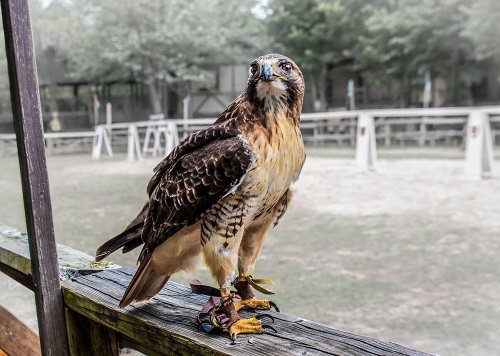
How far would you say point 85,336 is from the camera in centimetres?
114

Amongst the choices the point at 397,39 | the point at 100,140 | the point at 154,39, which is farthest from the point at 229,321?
the point at 397,39

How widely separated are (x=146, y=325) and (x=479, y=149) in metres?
6.06

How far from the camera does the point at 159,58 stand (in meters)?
10.8

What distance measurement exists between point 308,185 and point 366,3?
780cm

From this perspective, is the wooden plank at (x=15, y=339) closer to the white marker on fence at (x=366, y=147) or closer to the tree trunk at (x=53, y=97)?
the tree trunk at (x=53, y=97)

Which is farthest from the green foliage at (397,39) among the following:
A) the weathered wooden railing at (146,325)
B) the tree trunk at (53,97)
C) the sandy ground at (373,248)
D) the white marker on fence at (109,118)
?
the weathered wooden railing at (146,325)

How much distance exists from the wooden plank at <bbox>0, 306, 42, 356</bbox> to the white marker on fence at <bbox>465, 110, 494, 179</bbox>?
574cm

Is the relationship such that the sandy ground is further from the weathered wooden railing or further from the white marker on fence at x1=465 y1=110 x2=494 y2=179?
the weathered wooden railing

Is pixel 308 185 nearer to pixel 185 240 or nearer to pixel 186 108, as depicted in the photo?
pixel 186 108

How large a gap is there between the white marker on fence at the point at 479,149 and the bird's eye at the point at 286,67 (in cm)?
591

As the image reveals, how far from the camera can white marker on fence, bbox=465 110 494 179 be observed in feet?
20.2

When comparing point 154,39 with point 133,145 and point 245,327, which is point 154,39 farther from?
point 245,327

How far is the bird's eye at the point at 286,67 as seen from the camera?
783mm

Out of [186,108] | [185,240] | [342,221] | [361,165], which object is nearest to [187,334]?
[185,240]
